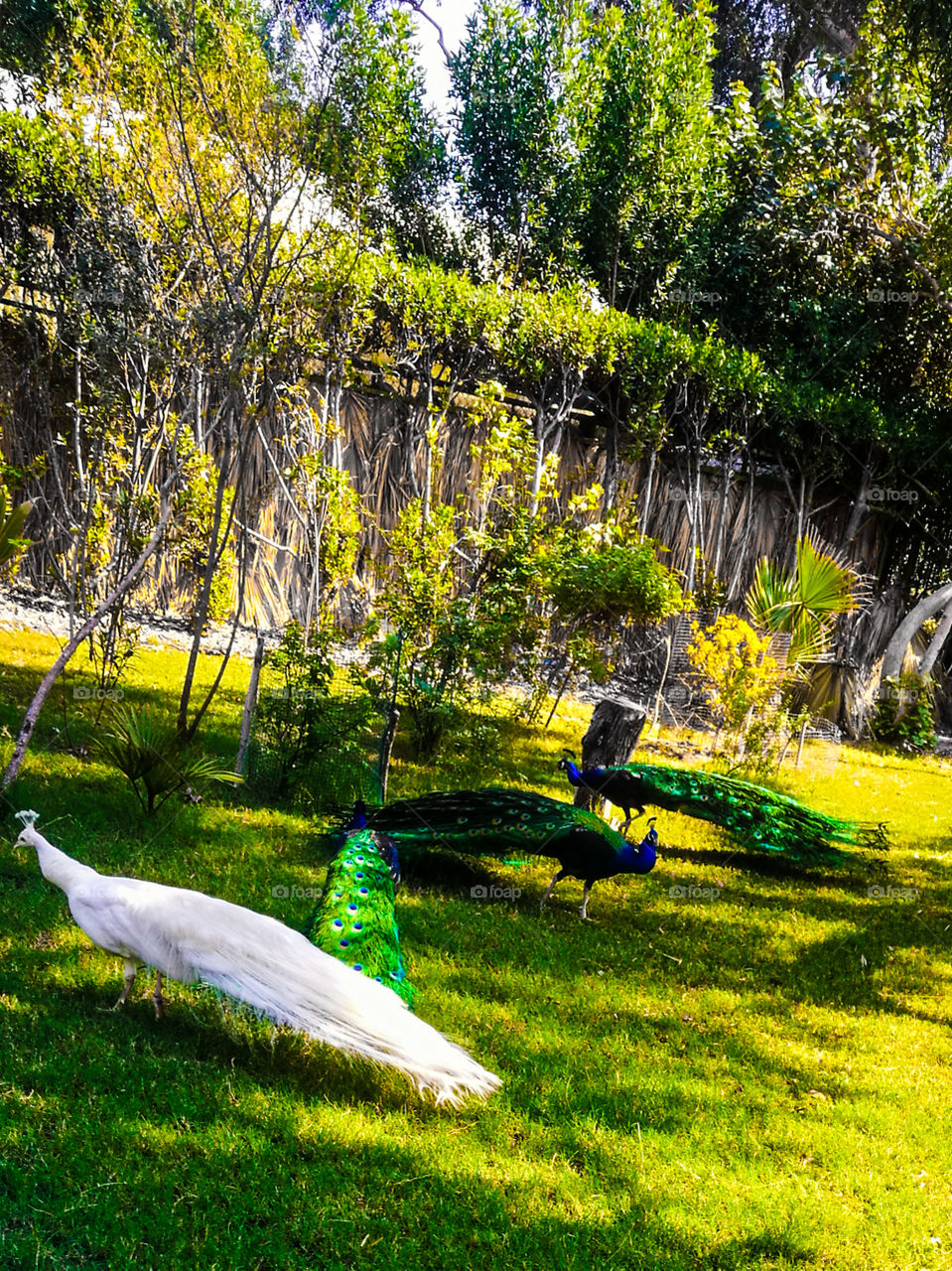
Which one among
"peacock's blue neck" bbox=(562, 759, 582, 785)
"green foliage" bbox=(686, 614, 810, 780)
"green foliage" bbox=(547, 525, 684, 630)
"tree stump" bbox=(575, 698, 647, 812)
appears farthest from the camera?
"green foliage" bbox=(686, 614, 810, 780)

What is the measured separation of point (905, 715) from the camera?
13.9m

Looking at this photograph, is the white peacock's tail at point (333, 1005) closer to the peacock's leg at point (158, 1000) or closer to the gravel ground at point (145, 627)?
the peacock's leg at point (158, 1000)

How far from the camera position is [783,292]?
1541 centimetres

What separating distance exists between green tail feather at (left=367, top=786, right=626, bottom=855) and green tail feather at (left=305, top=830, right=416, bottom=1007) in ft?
4.06

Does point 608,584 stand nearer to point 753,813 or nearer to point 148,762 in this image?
point 753,813

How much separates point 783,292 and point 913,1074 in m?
13.9

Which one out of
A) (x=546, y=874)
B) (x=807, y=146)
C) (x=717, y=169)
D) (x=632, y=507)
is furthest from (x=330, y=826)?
(x=717, y=169)

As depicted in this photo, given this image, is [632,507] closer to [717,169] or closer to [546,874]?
[717,169]

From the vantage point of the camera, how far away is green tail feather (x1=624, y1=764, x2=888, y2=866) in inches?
264

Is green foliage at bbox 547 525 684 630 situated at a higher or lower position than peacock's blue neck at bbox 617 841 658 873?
higher

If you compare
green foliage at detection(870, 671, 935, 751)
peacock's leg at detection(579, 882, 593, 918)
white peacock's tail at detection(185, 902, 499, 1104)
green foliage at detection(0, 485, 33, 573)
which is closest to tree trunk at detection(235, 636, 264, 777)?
green foliage at detection(0, 485, 33, 573)

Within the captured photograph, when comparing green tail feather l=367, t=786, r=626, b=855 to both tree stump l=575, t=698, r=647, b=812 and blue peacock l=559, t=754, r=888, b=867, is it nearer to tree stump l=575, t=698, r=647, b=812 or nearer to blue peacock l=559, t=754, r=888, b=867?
blue peacock l=559, t=754, r=888, b=867

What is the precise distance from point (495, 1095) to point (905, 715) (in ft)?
40.0

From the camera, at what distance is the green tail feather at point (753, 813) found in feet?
22.0
